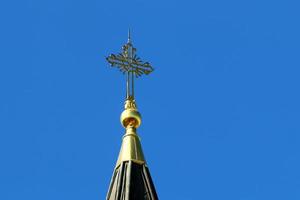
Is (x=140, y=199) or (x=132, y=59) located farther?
(x=132, y=59)

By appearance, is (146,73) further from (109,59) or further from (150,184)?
(150,184)

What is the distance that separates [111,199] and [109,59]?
3799 mm

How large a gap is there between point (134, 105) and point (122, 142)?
40.3 inches

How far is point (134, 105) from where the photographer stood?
97.0 feet

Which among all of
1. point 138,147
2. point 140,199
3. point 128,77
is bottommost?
point 140,199

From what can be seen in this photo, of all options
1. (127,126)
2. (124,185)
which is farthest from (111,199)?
(127,126)

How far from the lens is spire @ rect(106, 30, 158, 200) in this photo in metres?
27.3

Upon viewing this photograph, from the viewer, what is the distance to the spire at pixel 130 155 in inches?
1074

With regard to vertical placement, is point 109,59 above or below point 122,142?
above

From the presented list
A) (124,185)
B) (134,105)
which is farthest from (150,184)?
(134,105)

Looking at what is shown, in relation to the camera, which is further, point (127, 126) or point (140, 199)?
point (127, 126)

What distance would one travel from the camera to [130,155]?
1117 inches

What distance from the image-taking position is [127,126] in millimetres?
29250

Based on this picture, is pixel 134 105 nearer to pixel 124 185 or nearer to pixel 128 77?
pixel 128 77
